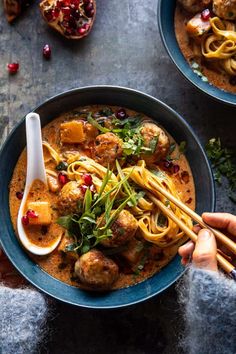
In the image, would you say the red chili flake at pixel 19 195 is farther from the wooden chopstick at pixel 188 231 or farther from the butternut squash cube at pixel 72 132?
the wooden chopstick at pixel 188 231

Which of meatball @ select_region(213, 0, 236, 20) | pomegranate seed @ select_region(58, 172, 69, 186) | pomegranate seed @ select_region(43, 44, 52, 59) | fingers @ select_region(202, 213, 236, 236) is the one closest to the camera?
fingers @ select_region(202, 213, 236, 236)

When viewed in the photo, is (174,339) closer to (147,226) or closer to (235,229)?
(147,226)

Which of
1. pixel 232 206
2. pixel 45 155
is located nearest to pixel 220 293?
pixel 232 206

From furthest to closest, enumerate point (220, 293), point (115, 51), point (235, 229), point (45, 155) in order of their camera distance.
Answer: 1. point (115, 51)
2. point (45, 155)
3. point (235, 229)
4. point (220, 293)

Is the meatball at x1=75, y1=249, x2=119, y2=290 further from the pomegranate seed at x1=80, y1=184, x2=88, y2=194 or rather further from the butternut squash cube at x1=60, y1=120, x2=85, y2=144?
the butternut squash cube at x1=60, y1=120, x2=85, y2=144

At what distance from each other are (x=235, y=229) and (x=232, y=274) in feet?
1.64

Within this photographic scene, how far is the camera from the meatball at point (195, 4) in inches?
227

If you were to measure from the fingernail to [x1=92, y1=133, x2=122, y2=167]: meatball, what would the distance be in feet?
3.87

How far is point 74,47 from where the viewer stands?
6.09 m

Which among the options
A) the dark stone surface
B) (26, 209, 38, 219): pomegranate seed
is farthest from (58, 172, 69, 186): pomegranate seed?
the dark stone surface

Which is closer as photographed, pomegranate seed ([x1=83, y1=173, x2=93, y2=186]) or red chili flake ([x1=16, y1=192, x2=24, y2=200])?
pomegranate seed ([x1=83, y1=173, x2=93, y2=186])

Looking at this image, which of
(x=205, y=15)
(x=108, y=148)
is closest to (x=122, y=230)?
(x=108, y=148)

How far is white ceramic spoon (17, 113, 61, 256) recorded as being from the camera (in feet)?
17.1

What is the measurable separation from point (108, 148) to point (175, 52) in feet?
3.66
